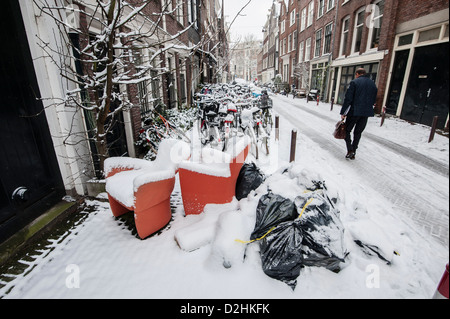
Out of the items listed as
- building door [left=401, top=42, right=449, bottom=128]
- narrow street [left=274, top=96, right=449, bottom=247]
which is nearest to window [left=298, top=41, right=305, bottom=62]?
narrow street [left=274, top=96, right=449, bottom=247]

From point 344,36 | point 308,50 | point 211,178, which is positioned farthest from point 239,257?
point 308,50

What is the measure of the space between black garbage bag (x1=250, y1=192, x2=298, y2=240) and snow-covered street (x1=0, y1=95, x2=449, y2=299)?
16 cm

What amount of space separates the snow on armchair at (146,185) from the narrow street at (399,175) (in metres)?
2.29

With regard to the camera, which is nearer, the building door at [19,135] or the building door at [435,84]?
the building door at [435,84]

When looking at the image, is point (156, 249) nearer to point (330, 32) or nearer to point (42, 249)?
point (42, 249)

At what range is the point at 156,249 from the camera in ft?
8.13

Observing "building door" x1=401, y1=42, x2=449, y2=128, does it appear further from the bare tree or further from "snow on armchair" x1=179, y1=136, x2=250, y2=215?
the bare tree

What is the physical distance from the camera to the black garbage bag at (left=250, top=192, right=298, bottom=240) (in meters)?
2.19

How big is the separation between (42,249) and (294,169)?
11.0ft

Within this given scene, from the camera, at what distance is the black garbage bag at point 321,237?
6.46ft

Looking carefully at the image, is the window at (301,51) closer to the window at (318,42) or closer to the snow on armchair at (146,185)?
the window at (318,42)

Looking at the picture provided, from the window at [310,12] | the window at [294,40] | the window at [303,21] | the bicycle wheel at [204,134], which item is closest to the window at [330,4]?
the window at [310,12]
